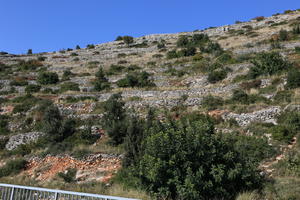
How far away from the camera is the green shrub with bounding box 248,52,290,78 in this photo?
28031 millimetres

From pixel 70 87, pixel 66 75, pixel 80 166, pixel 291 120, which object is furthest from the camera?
pixel 66 75

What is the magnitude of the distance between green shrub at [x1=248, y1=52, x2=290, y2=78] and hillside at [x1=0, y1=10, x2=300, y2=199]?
0.31ft

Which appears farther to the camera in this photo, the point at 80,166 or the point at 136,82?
the point at 136,82

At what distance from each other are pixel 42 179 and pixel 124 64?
3506 cm

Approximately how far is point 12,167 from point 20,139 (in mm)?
4613

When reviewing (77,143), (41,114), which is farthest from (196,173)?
(41,114)

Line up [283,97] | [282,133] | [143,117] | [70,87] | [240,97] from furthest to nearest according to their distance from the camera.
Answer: [70,87] < [240,97] < [143,117] < [283,97] < [282,133]

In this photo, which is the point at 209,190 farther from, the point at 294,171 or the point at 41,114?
the point at 41,114

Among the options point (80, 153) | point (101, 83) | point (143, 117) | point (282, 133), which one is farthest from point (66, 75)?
point (282, 133)

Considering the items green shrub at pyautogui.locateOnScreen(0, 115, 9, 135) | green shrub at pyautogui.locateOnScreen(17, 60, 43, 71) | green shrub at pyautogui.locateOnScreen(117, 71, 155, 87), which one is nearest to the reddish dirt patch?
green shrub at pyautogui.locateOnScreen(0, 115, 9, 135)

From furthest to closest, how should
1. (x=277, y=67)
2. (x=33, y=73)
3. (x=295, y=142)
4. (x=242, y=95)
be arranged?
1. (x=33, y=73)
2. (x=277, y=67)
3. (x=242, y=95)
4. (x=295, y=142)

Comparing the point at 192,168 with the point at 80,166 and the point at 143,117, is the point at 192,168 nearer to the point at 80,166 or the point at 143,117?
the point at 80,166

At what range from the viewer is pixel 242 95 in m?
23.4

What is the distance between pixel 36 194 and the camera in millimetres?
7996
